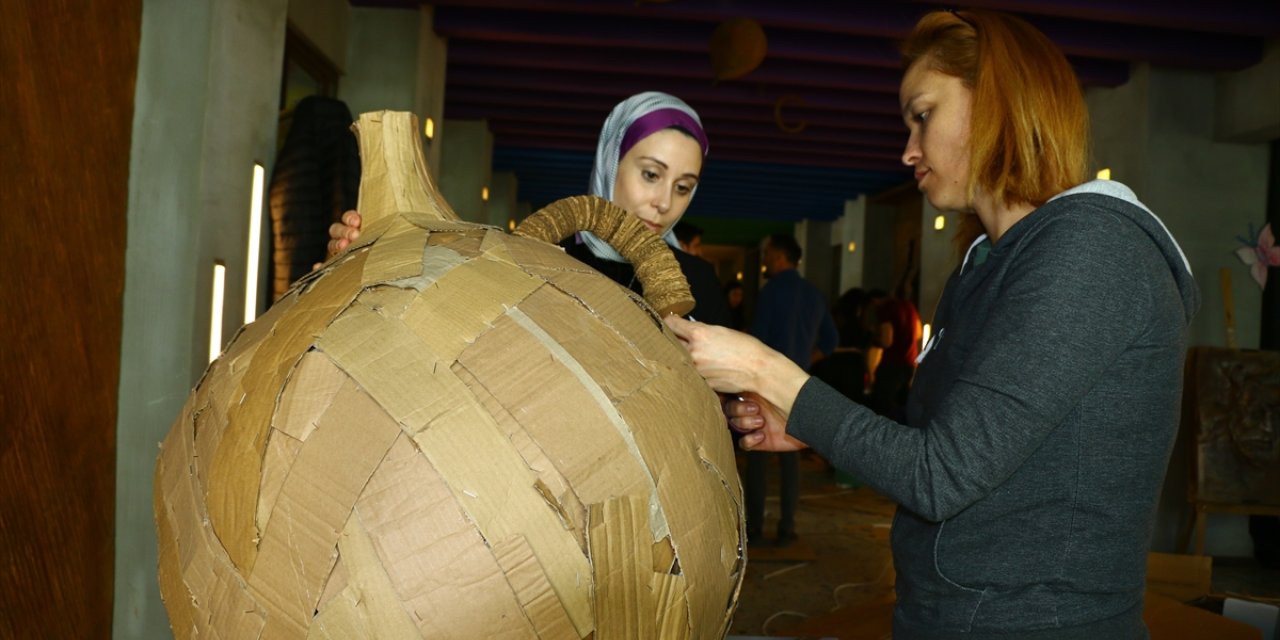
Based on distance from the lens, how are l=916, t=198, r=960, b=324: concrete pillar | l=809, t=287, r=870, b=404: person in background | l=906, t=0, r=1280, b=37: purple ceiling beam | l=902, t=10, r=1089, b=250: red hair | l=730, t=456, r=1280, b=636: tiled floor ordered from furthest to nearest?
l=916, t=198, r=960, b=324: concrete pillar
l=809, t=287, r=870, b=404: person in background
l=906, t=0, r=1280, b=37: purple ceiling beam
l=730, t=456, r=1280, b=636: tiled floor
l=902, t=10, r=1089, b=250: red hair

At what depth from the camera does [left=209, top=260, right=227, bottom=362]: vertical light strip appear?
3.01 metres

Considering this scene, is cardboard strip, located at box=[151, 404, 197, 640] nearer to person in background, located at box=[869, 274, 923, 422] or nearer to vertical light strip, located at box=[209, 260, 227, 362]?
vertical light strip, located at box=[209, 260, 227, 362]

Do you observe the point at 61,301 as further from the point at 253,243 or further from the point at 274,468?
the point at 274,468

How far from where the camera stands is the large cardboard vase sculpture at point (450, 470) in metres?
0.55

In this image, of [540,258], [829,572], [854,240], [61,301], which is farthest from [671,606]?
[854,240]

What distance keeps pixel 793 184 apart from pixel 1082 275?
37.4 ft

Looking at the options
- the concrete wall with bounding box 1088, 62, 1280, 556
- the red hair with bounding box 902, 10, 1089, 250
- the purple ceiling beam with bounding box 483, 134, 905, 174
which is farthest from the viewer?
the purple ceiling beam with bounding box 483, 134, 905, 174

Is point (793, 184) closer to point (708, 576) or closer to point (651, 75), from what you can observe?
point (651, 75)

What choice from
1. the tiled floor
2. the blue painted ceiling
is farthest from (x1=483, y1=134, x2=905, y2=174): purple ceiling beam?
the tiled floor

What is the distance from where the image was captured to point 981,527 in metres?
1.12

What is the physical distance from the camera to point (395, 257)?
2.20 feet

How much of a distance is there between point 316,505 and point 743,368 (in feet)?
2.00

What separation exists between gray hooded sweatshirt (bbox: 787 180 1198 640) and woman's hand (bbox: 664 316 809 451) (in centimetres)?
3

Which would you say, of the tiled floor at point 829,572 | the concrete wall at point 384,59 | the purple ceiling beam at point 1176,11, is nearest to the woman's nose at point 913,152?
the tiled floor at point 829,572
